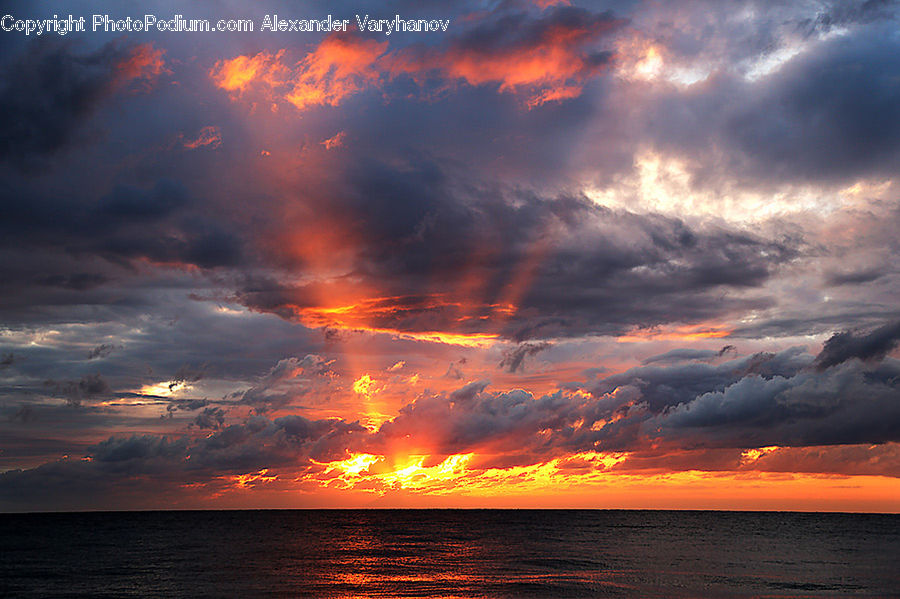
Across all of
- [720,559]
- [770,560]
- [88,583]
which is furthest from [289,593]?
[770,560]

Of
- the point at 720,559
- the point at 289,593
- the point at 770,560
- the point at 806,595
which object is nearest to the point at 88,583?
the point at 289,593

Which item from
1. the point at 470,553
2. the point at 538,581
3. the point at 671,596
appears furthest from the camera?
the point at 470,553

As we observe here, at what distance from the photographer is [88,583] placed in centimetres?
7712

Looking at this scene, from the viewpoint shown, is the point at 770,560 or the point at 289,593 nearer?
the point at 289,593

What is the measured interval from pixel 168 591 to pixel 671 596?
51.0 meters

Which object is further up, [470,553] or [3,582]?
[3,582]

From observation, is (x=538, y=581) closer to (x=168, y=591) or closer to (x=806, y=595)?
(x=806, y=595)

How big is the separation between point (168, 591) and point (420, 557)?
4882 centimetres

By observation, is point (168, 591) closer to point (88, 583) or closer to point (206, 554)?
point (88, 583)

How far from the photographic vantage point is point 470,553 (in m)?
117

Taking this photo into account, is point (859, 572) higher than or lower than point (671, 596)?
lower

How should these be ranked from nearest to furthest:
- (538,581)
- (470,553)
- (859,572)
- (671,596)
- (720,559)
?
(671,596), (538,581), (859,572), (720,559), (470,553)

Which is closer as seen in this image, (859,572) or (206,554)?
(859,572)

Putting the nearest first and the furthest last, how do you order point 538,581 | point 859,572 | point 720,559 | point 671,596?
point 671,596, point 538,581, point 859,572, point 720,559
